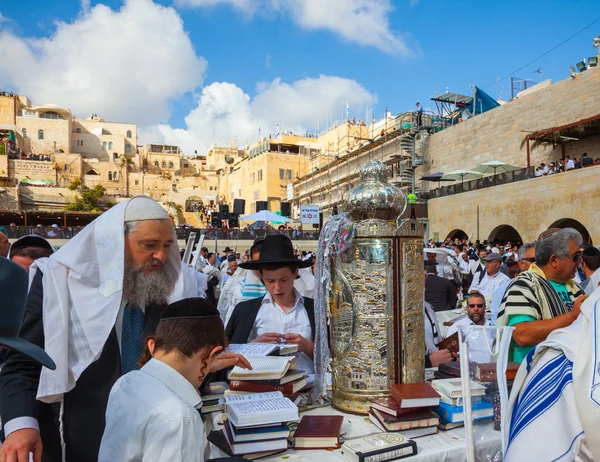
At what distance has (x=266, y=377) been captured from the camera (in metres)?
2.15

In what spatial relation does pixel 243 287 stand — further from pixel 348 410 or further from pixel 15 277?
pixel 15 277

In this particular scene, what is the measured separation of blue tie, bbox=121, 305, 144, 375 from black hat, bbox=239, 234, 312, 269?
859 mm

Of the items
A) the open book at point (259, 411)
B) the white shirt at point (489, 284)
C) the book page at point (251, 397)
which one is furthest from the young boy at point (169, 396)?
the white shirt at point (489, 284)

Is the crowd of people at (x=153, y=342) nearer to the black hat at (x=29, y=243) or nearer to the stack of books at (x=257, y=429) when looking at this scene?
the stack of books at (x=257, y=429)

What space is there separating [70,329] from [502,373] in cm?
185

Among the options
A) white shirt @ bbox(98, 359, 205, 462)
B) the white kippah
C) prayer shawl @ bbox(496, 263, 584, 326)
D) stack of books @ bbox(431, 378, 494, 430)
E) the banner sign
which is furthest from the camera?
the banner sign

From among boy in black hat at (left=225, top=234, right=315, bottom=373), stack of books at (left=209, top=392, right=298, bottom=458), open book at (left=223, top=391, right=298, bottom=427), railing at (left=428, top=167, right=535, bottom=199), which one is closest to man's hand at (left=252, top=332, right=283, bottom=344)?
boy in black hat at (left=225, top=234, right=315, bottom=373)

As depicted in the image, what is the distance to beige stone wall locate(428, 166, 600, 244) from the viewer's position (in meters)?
15.3

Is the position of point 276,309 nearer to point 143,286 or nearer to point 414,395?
point 143,286

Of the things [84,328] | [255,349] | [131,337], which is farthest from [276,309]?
[84,328]

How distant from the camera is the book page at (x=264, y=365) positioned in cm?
215

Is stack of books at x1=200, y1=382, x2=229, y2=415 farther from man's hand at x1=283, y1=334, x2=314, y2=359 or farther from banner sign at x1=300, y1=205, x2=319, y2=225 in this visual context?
banner sign at x1=300, y1=205, x2=319, y2=225

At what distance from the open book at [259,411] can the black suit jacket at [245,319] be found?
0.93m

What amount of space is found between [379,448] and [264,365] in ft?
2.24
